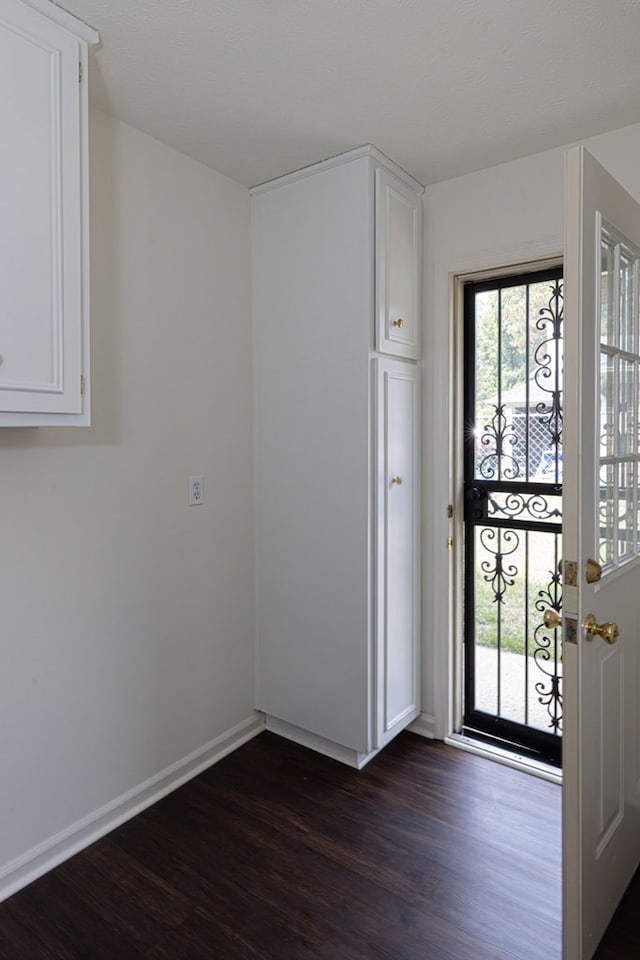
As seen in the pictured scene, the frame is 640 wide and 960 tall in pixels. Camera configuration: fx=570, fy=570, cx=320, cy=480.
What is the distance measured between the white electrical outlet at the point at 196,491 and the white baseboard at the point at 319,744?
1.08 metres

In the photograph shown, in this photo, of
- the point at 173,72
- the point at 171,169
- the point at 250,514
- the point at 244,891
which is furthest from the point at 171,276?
the point at 244,891

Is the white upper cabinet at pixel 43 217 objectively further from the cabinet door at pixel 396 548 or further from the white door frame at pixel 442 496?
the white door frame at pixel 442 496

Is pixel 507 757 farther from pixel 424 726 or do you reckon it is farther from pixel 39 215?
pixel 39 215

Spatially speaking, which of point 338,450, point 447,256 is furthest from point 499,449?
point 447,256

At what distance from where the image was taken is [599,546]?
1476mm

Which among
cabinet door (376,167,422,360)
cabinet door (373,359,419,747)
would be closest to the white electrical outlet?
cabinet door (373,359,419,747)

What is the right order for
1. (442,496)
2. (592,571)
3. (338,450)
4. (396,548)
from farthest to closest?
(442,496), (396,548), (338,450), (592,571)

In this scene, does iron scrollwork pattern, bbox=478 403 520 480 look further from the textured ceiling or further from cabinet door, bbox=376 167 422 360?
the textured ceiling

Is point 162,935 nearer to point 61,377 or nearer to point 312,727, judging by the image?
point 312,727

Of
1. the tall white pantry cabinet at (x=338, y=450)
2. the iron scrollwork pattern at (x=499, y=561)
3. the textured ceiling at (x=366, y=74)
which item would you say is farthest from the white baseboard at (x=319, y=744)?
the textured ceiling at (x=366, y=74)

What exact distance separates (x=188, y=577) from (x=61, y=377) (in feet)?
3.40

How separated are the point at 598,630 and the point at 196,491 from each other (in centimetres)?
154

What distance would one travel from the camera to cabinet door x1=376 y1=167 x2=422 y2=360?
222 cm

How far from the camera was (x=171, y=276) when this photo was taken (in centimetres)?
218
